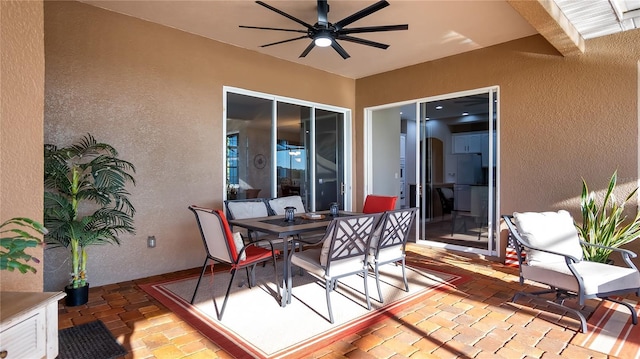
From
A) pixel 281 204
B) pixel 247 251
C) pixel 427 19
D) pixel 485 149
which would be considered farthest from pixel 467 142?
pixel 247 251

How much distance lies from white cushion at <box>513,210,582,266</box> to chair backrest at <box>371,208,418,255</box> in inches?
39.6

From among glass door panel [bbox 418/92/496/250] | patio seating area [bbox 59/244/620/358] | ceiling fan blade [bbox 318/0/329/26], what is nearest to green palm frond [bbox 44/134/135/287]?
patio seating area [bbox 59/244/620/358]

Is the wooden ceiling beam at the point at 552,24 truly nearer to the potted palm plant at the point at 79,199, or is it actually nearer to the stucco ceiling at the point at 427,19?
the stucco ceiling at the point at 427,19

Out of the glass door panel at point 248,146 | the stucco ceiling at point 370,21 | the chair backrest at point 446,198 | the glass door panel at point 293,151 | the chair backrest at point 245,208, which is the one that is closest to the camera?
the stucco ceiling at point 370,21

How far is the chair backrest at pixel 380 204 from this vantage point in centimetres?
439

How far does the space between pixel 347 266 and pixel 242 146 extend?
267cm

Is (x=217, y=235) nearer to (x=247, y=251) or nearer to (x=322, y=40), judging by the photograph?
(x=247, y=251)

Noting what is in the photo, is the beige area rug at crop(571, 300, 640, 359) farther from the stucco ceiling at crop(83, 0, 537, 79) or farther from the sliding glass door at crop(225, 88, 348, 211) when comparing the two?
the sliding glass door at crop(225, 88, 348, 211)

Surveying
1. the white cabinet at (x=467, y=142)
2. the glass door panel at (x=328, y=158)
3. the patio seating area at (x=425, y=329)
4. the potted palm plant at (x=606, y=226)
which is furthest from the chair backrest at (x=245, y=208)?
the potted palm plant at (x=606, y=226)

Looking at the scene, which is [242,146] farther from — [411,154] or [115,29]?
[411,154]

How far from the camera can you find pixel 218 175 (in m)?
4.62

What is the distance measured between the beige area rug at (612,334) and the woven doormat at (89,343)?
324cm

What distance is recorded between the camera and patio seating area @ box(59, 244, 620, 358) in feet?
7.68

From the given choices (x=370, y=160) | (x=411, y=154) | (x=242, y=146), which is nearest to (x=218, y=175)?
(x=242, y=146)
